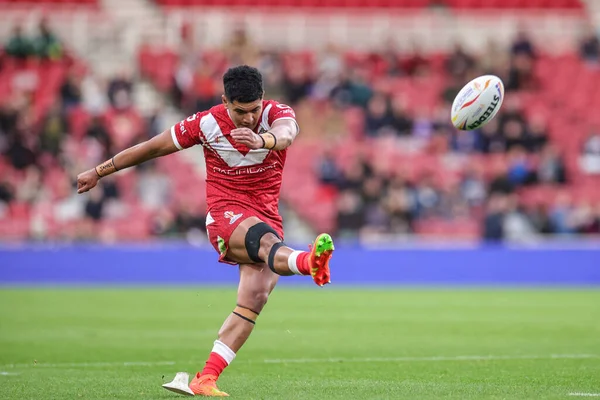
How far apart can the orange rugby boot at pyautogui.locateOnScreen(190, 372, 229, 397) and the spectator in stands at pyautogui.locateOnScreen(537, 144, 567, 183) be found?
16.7 meters

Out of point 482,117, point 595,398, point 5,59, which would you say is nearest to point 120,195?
point 5,59

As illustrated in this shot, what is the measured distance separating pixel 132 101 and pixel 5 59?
3198 mm

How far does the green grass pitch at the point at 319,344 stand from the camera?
773cm

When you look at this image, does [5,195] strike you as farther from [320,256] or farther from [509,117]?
[320,256]

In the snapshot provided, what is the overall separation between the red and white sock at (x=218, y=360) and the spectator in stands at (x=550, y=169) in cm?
1643

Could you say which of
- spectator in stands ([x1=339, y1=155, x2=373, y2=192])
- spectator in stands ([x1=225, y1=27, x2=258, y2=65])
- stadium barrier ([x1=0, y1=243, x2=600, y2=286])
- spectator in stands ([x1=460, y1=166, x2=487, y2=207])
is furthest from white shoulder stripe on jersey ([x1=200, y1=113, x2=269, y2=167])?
spectator in stands ([x1=225, y1=27, x2=258, y2=65])

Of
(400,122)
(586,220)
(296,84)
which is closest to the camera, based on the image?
(586,220)

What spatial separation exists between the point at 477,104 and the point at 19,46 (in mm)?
18339

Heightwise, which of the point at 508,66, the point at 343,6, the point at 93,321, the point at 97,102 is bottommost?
the point at 93,321

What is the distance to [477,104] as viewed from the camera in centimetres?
886

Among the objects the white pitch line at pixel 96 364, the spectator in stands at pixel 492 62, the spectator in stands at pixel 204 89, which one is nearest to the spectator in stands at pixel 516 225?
the spectator in stands at pixel 492 62

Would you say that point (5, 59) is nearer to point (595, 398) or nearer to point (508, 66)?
point (508, 66)

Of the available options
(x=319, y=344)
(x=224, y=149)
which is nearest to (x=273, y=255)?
(x=224, y=149)

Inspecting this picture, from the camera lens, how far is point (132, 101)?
987 inches
